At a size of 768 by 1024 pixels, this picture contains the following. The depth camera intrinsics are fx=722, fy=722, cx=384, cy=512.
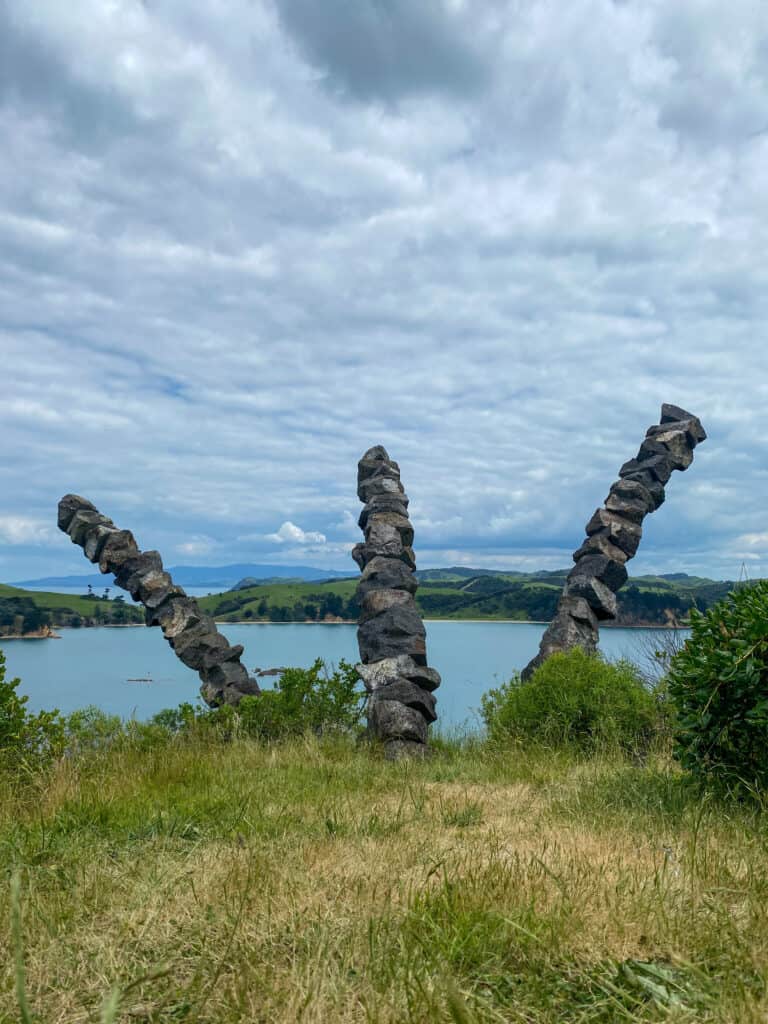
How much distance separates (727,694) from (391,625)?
6999mm

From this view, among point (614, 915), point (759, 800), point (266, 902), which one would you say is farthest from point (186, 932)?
point (759, 800)

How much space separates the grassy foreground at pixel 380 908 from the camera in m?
2.99

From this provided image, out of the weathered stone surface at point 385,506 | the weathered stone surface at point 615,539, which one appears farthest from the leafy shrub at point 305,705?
Result: the weathered stone surface at point 615,539

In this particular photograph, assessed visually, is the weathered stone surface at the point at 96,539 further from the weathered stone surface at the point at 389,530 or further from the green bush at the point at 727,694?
the green bush at the point at 727,694

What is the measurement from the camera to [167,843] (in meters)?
5.29

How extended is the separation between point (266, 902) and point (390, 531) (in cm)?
1117

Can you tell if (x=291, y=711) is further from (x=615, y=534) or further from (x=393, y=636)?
(x=615, y=534)

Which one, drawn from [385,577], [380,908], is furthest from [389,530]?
[380,908]

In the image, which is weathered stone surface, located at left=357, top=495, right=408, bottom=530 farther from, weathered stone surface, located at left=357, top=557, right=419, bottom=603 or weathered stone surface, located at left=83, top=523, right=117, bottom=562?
weathered stone surface, located at left=83, top=523, right=117, bottom=562

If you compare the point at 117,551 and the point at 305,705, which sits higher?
the point at 117,551

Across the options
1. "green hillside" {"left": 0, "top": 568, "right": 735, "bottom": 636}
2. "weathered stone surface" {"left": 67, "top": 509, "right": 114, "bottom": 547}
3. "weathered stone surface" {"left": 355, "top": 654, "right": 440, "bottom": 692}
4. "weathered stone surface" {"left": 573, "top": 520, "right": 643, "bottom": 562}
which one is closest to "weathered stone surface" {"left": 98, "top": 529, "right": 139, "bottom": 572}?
"weathered stone surface" {"left": 67, "top": 509, "right": 114, "bottom": 547}

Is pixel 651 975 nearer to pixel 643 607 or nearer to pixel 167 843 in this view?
pixel 167 843

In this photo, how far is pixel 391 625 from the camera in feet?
42.3

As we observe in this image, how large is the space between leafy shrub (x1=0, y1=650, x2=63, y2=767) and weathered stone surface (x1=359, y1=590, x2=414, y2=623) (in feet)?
19.2
